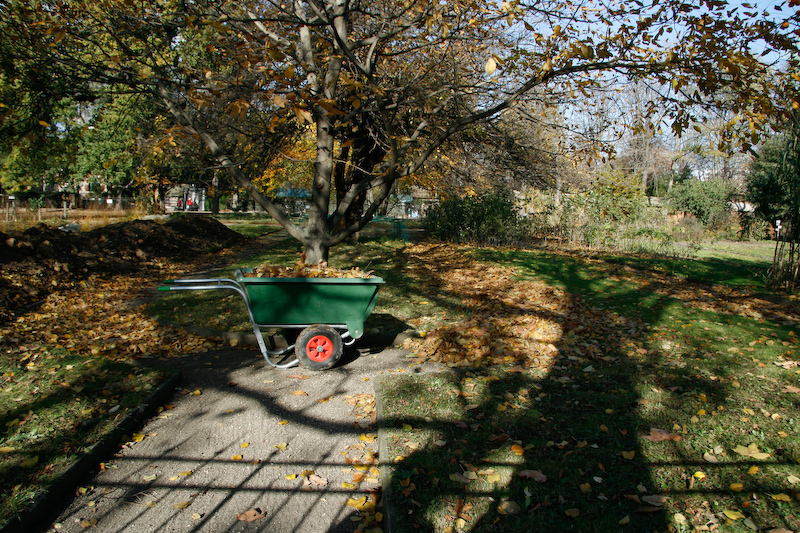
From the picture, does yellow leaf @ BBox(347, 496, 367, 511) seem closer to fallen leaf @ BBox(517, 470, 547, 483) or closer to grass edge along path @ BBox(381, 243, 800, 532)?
grass edge along path @ BBox(381, 243, 800, 532)

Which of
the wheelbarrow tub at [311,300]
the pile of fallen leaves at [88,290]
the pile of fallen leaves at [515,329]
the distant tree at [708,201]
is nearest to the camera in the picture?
the wheelbarrow tub at [311,300]

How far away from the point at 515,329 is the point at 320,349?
2.46 meters

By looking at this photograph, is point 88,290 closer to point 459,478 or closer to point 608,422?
point 459,478

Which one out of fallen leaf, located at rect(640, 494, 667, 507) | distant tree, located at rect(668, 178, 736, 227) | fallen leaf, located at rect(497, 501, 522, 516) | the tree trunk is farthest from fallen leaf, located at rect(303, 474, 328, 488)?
distant tree, located at rect(668, 178, 736, 227)

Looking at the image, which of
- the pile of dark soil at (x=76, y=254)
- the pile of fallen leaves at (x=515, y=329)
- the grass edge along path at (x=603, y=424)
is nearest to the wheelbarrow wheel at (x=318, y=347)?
the grass edge along path at (x=603, y=424)

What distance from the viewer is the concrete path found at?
2.82m

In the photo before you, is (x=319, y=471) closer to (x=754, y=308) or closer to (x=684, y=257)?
(x=754, y=308)

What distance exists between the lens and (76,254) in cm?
958

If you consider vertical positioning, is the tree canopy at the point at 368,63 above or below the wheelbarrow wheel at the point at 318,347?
above

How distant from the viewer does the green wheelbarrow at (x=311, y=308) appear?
476cm

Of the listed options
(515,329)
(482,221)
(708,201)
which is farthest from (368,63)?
(708,201)

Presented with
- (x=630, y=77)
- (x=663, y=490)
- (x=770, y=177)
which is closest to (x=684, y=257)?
(x=630, y=77)

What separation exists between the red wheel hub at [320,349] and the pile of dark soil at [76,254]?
14.1 ft

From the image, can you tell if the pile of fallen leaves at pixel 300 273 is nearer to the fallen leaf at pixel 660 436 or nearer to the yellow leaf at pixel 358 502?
the yellow leaf at pixel 358 502
